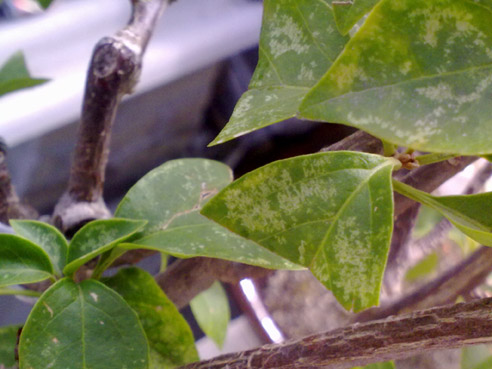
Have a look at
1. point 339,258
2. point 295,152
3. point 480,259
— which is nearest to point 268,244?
point 339,258

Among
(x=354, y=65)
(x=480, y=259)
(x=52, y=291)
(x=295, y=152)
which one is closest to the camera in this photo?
(x=354, y=65)

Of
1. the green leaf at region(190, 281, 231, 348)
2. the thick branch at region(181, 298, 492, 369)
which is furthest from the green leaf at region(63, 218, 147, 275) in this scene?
the green leaf at region(190, 281, 231, 348)

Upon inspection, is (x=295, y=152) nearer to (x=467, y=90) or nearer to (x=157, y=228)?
(x=157, y=228)

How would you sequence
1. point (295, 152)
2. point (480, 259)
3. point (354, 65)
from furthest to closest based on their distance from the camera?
point (295, 152) → point (480, 259) → point (354, 65)

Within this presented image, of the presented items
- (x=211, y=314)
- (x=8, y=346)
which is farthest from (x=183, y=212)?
(x=211, y=314)

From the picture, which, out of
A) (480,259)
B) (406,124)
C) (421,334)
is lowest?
(480,259)

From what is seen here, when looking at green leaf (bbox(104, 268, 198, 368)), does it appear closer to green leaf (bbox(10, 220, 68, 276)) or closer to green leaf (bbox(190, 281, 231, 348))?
green leaf (bbox(10, 220, 68, 276))

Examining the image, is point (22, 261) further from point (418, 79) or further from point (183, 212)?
point (418, 79)
